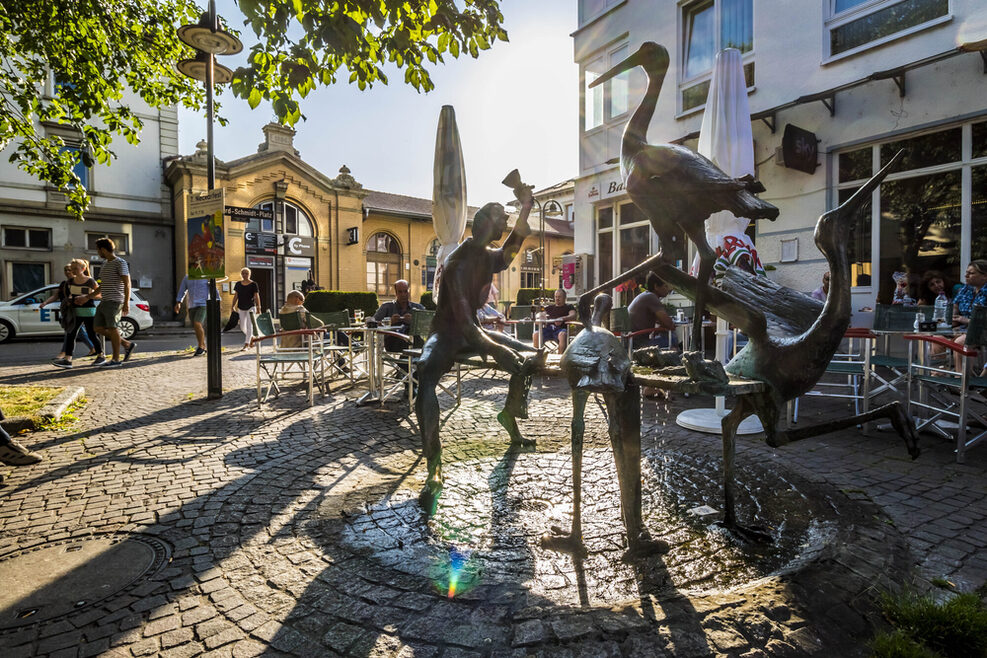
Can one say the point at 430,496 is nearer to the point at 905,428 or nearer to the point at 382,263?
the point at 905,428

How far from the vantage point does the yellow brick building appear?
75.6 feet

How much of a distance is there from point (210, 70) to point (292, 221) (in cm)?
1992

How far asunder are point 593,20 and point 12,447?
14.6 m

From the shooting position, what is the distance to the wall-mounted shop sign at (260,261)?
2403 centimetres

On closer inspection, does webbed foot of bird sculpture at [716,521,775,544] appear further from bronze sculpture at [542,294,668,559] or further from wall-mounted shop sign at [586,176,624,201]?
wall-mounted shop sign at [586,176,624,201]

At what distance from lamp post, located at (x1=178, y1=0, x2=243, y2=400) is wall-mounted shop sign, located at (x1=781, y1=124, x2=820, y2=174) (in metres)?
8.53

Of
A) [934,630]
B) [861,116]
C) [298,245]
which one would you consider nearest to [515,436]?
[934,630]

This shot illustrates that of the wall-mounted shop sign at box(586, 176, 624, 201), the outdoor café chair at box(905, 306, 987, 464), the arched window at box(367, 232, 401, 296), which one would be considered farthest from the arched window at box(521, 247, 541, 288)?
the outdoor café chair at box(905, 306, 987, 464)

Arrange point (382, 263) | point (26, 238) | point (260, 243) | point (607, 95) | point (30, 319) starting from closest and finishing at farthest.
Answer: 1. point (607, 95)
2. point (30, 319)
3. point (26, 238)
4. point (260, 243)
5. point (382, 263)

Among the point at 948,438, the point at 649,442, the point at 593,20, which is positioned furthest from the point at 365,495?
the point at 593,20

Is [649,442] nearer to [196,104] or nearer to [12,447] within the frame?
[12,447]

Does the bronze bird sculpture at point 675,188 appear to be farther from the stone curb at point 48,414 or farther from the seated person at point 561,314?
the seated person at point 561,314

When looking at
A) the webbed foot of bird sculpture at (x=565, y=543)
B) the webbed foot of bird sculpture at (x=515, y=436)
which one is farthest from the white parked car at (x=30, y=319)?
the webbed foot of bird sculpture at (x=565, y=543)

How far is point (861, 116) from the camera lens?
321 inches
